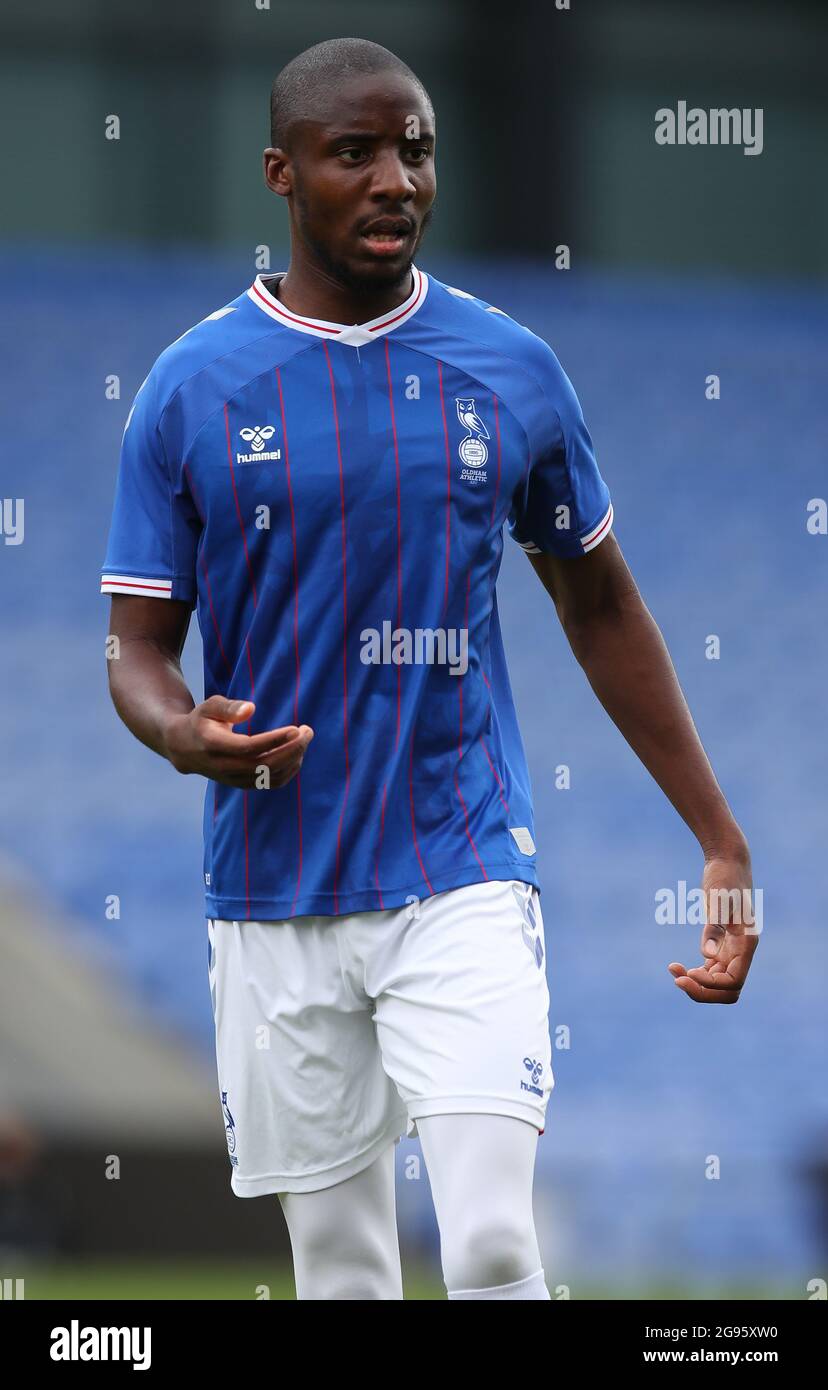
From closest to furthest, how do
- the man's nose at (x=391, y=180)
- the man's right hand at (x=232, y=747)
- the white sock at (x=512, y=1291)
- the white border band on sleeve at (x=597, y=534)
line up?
the man's right hand at (x=232, y=747) → the white sock at (x=512, y=1291) → the man's nose at (x=391, y=180) → the white border band on sleeve at (x=597, y=534)

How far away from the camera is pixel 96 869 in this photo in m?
8.16

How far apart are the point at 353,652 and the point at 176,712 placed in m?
0.26

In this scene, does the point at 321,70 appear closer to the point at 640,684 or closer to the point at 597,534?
the point at 597,534

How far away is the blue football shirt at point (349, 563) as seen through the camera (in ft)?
9.39

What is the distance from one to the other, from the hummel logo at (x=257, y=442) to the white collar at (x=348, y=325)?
0.57 feet

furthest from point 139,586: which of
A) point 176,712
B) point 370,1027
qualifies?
point 370,1027

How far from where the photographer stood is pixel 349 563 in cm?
287

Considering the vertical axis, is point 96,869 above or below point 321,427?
below

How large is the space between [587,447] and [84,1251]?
4247mm

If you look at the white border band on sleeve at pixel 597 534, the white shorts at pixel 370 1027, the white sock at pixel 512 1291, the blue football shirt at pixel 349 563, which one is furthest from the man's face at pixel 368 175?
the white sock at pixel 512 1291

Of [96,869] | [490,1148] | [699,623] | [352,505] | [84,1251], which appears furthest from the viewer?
[699,623]

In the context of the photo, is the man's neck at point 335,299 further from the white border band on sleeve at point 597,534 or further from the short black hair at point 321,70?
the white border band on sleeve at point 597,534
